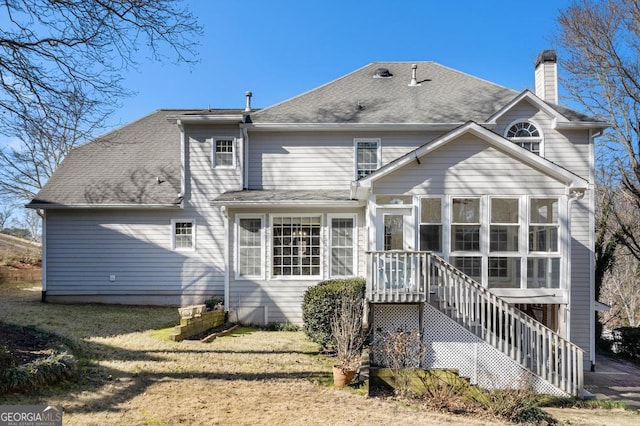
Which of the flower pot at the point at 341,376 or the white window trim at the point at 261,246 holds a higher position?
the white window trim at the point at 261,246

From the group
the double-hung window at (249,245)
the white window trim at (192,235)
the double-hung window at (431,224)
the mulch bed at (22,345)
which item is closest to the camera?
the mulch bed at (22,345)

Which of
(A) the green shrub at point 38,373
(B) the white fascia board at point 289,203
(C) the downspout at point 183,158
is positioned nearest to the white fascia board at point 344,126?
(C) the downspout at point 183,158

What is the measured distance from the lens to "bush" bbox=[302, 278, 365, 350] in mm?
8750

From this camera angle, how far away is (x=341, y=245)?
37.6 feet

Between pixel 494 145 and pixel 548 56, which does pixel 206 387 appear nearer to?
pixel 494 145

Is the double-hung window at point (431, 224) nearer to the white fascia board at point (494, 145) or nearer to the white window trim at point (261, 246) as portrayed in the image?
the white fascia board at point (494, 145)

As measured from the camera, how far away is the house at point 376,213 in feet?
27.5

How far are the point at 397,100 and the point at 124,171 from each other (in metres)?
10.3

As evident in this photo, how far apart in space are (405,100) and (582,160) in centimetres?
566

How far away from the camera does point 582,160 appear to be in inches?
447

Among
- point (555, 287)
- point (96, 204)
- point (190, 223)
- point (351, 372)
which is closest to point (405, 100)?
point (555, 287)

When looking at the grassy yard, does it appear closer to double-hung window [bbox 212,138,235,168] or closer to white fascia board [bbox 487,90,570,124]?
double-hung window [bbox 212,138,235,168]

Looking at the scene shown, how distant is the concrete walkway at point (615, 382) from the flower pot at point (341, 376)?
5.72m

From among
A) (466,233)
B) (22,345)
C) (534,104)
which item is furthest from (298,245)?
(534,104)
